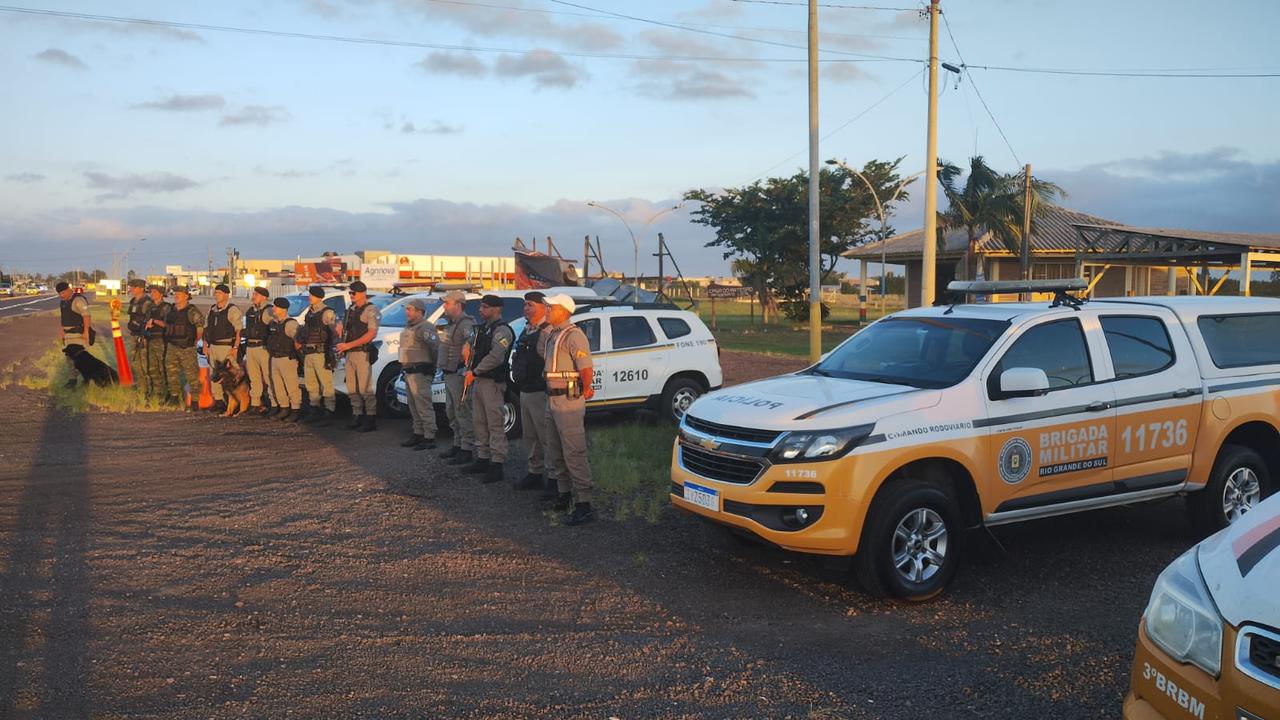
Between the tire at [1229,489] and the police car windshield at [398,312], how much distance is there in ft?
30.6

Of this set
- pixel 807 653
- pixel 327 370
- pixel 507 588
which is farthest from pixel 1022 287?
pixel 327 370

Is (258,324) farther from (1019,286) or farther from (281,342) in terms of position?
(1019,286)

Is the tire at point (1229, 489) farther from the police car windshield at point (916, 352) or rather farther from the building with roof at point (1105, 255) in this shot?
the building with roof at point (1105, 255)

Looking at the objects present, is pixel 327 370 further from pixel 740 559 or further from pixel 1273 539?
pixel 1273 539

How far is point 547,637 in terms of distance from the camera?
16.5ft

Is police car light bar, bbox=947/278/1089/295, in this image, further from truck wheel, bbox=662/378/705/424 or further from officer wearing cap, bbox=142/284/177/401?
officer wearing cap, bbox=142/284/177/401

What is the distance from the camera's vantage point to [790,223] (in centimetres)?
3750

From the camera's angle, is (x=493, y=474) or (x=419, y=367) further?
(x=419, y=367)

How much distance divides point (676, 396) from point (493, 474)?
350 centimetres

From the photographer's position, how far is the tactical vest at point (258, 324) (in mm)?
12414

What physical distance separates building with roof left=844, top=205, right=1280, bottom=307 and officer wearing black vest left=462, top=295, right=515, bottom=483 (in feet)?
47.7

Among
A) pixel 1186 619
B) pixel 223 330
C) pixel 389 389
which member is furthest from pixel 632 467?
pixel 223 330

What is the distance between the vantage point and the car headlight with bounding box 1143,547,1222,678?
2.74m

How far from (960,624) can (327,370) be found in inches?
359
